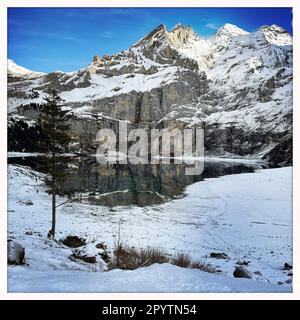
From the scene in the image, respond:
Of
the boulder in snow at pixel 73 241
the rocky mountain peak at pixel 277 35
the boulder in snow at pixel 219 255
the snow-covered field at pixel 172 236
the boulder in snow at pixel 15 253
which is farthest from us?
the rocky mountain peak at pixel 277 35

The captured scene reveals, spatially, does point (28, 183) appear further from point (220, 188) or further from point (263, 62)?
point (263, 62)

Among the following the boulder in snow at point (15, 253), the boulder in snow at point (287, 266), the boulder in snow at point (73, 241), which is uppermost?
the boulder in snow at point (15, 253)

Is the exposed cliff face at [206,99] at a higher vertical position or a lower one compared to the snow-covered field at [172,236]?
higher

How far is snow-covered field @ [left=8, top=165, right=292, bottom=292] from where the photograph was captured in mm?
5227

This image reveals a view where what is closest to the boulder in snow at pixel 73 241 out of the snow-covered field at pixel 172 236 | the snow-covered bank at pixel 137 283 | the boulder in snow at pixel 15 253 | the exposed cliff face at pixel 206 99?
the snow-covered field at pixel 172 236

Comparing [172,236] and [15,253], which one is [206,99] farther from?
[15,253]

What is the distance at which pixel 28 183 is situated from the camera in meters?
30.5

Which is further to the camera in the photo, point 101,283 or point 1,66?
point 1,66

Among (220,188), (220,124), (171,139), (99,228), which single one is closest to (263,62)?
(220,124)

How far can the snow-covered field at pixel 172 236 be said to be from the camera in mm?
5227

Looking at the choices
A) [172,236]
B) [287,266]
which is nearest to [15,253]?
[287,266]

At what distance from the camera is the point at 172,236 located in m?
14.9
